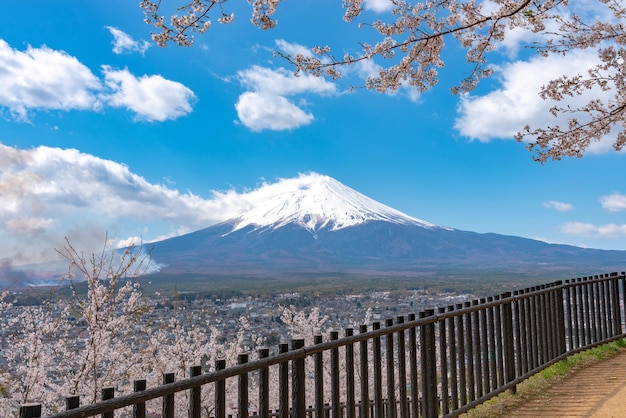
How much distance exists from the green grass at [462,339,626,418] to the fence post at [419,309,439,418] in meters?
0.85

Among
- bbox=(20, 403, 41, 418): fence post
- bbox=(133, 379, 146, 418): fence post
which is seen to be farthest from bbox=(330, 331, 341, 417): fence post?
bbox=(20, 403, 41, 418): fence post

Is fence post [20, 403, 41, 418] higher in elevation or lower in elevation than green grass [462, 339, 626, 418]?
higher

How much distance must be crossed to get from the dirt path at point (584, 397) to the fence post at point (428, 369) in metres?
→ 1.19

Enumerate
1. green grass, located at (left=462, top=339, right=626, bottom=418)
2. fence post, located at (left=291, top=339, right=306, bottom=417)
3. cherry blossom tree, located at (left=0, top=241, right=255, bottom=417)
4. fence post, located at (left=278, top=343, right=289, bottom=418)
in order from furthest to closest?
cherry blossom tree, located at (left=0, top=241, right=255, bottom=417)
green grass, located at (left=462, top=339, right=626, bottom=418)
fence post, located at (left=291, top=339, right=306, bottom=417)
fence post, located at (left=278, top=343, right=289, bottom=418)

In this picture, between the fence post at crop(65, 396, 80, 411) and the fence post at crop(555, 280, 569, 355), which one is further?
the fence post at crop(555, 280, 569, 355)

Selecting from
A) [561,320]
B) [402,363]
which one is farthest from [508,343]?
[402,363]

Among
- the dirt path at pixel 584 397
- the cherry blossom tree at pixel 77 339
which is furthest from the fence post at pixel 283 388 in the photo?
the cherry blossom tree at pixel 77 339

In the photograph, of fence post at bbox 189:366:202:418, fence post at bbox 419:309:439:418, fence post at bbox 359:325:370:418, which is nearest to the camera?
fence post at bbox 189:366:202:418

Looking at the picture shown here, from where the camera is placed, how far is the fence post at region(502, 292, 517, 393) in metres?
6.25

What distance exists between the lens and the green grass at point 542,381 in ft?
18.8

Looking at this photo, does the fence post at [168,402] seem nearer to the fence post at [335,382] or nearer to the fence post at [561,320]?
the fence post at [335,382]

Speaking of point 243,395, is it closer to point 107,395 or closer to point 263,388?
point 263,388

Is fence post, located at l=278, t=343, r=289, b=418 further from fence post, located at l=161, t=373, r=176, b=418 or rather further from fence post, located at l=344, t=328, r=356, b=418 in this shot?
fence post, located at l=161, t=373, r=176, b=418

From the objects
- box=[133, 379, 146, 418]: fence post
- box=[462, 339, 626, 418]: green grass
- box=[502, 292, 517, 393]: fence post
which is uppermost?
box=[133, 379, 146, 418]: fence post
